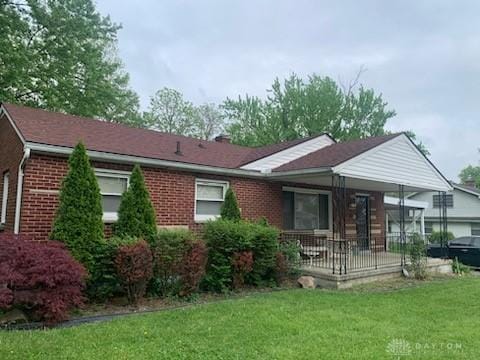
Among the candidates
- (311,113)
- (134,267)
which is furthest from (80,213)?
(311,113)

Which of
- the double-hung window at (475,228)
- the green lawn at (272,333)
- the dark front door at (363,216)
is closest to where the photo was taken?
the green lawn at (272,333)

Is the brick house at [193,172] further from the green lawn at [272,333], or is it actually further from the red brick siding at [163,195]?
the green lawn at [272,333]

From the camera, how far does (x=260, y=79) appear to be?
35.0 metres

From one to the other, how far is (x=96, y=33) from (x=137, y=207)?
1615 cm

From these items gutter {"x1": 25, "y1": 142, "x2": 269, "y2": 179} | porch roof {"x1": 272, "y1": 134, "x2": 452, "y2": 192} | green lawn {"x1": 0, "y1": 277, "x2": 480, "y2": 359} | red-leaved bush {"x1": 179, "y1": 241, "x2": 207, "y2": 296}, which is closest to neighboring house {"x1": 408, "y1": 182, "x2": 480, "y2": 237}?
porch roof {"x1": 272, "y1": 134, "x2": 452, "y2": 192}

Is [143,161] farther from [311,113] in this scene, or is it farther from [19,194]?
[311,113]

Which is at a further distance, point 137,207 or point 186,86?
point 186,86

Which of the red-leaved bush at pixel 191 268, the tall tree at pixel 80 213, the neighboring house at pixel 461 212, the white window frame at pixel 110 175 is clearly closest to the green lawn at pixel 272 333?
the red-leaved bush at pixel 191 268

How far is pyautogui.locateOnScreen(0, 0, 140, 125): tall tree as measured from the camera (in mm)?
17906

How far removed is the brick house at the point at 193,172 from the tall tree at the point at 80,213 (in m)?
1.03

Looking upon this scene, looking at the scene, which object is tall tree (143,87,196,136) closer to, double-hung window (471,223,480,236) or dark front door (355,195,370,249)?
dark front door (355,195,370,249)

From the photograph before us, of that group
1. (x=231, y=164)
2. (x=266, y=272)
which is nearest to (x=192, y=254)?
(x=266, y=272)

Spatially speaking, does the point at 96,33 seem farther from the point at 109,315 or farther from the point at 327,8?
the point at 109,315

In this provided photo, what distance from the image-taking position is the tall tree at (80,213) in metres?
6.91
